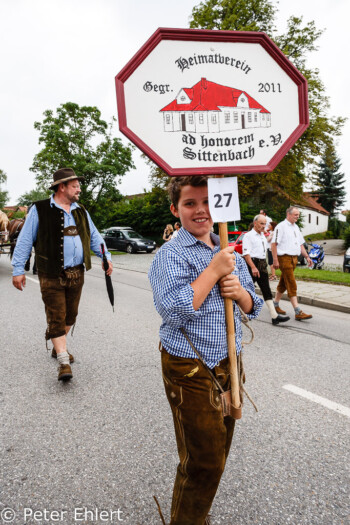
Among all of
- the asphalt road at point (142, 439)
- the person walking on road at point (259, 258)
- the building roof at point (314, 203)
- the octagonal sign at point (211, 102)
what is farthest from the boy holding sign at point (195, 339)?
the building roof at point (314, 203)

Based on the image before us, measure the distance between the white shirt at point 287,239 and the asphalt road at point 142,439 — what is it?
69.1 inches

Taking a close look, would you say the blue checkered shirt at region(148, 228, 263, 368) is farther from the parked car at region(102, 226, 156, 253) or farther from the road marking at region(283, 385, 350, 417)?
the parked car at region(102, 226, 156, 253)

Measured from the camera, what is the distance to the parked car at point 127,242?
23.7 meters

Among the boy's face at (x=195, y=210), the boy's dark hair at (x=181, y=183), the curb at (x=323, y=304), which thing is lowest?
the curb at (x=323, y=304)

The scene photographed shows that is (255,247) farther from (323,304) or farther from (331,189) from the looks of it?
(331,189)

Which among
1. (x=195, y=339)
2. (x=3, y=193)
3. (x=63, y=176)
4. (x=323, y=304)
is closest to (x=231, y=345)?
(x=195, y=339)

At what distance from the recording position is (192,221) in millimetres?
1719

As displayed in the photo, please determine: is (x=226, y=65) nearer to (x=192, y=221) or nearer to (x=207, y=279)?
(x=192, y=221)

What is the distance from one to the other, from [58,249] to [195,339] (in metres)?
2.35

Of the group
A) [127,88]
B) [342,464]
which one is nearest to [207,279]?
[127,88]

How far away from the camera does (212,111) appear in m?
1.68

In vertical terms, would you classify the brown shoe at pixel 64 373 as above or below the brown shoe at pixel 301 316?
above

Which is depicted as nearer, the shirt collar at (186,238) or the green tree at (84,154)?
the shirt collar at (186,238)

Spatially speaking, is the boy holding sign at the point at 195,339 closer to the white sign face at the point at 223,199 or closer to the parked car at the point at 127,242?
the white sign face at the point at 223,199
